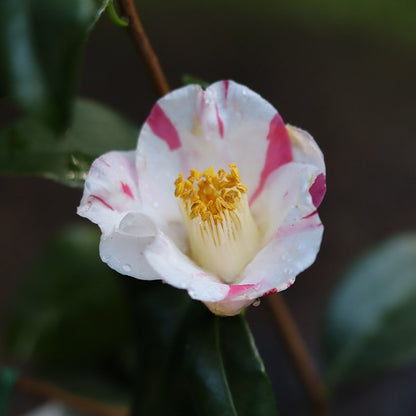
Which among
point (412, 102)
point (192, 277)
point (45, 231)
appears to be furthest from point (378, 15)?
point (192, 277)

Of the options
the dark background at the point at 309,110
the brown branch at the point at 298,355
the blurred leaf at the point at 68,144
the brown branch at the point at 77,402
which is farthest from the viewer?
the dark background at the point at 309,110

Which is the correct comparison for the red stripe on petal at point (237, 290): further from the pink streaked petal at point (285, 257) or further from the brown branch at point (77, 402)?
the brown branch at point (77, 402)

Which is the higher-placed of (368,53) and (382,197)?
(368,53)

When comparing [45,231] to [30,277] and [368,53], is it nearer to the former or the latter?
[30,277]

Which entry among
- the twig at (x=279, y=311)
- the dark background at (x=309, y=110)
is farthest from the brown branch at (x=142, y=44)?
the dark background at (x=309, y=110)

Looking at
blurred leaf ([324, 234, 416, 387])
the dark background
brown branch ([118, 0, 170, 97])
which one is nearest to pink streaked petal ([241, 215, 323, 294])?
brown branch ([118, 0, 170, 97])

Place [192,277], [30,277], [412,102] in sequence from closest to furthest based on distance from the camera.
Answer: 1. [192,277]
2. [30,277]
3. [412,102]
